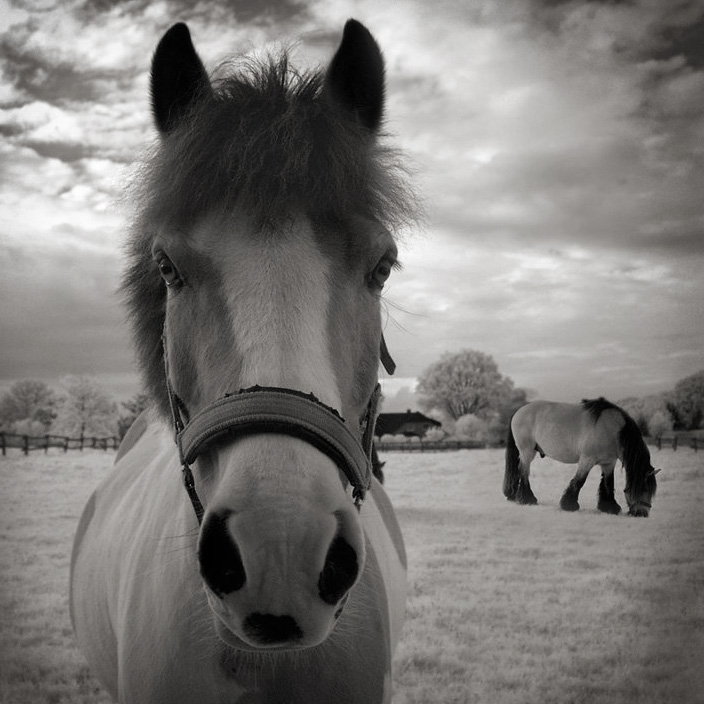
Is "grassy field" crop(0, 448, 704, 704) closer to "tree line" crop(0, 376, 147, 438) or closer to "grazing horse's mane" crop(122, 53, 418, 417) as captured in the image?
"tree line" crop(0, 376, 147, 438)

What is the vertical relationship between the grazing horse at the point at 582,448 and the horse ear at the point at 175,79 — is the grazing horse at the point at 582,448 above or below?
below

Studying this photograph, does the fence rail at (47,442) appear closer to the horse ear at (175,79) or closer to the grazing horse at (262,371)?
the grazing horse at (262,371)

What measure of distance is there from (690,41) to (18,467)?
36.6 feet

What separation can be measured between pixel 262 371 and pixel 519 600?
5861 millimetres

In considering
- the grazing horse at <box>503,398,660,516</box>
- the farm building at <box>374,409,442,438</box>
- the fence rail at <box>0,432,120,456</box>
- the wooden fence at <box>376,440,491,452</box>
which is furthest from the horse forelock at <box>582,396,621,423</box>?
the fence rail at <box>0,432,120,456</box>

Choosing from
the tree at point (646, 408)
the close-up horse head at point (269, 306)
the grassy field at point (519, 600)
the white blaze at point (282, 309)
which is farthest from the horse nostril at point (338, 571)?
the tree at point (646, 408)

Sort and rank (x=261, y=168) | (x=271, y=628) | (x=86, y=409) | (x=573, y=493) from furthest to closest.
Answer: (x=86, y=409) → (x=573, y=493) → (x=261, y=168) → (x=271, y=628)

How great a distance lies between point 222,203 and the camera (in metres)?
1.79

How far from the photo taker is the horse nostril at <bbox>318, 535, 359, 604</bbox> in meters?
1.33

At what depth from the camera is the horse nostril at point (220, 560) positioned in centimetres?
130

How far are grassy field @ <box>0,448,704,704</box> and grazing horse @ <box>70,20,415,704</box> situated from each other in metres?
2.98

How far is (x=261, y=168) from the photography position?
5.85 feet

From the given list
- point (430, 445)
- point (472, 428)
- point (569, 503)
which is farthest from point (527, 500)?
point (430, 445)

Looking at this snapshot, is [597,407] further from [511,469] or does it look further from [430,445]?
[430,445]
